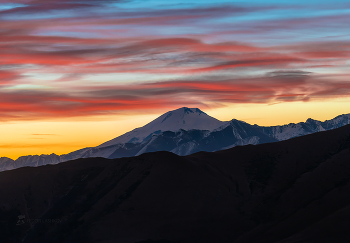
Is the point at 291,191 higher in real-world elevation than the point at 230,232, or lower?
higher

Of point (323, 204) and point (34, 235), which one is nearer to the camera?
point (323, 204)

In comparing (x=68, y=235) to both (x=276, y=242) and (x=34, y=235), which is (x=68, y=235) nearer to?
(x=34, y=235)

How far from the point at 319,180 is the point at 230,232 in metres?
43.4

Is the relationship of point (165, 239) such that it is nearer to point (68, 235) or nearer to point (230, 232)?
point (230, 232)

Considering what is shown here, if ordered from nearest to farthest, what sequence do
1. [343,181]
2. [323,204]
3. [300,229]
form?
[300,229] < [323,204] < [343,181]

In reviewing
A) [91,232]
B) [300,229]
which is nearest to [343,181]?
[300,229]

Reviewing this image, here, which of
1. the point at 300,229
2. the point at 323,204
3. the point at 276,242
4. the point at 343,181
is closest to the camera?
the point at 276,242

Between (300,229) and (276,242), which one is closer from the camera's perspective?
(276,242)

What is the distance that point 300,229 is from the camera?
157m

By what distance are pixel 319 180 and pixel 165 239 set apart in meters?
65.7

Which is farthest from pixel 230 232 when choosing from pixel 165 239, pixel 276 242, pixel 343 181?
pixel 343 181

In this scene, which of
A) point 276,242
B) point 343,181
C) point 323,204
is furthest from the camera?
point 343,181

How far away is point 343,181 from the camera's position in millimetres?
187250

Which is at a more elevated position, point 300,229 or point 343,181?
point 343,181
